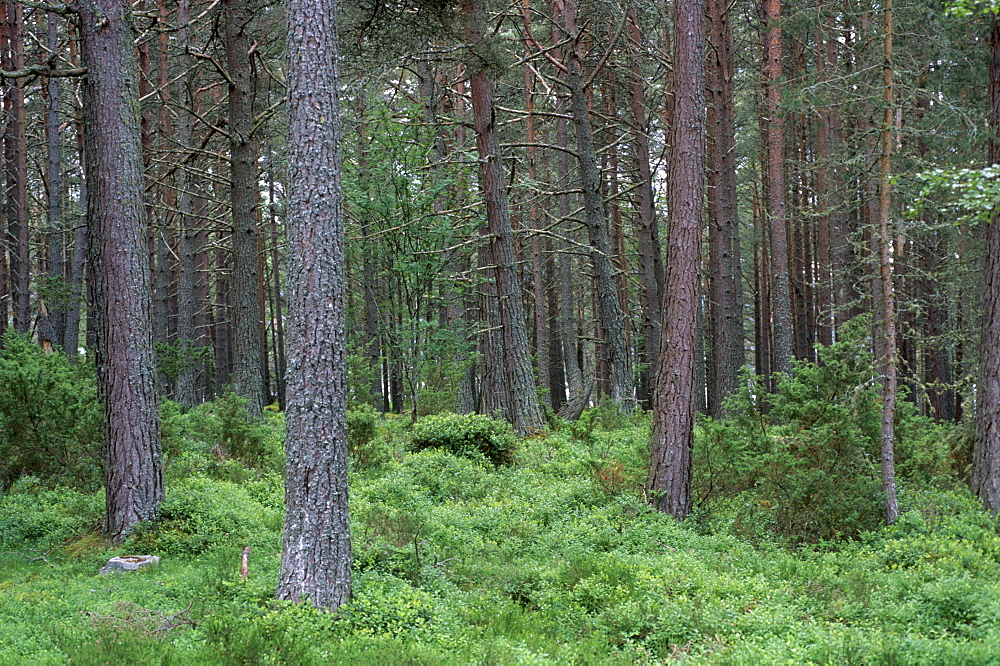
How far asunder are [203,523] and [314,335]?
3499mm

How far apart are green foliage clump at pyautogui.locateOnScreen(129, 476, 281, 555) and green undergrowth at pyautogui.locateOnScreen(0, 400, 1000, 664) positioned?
2 centimetres

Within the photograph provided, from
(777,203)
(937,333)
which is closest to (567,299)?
(777,203)

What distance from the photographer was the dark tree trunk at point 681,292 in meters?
9.66

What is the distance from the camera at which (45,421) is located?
31.2 feet

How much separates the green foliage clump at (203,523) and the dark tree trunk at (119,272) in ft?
0.75

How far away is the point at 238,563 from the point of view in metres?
7.53

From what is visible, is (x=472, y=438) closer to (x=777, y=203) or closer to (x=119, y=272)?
(x=119, y=272)

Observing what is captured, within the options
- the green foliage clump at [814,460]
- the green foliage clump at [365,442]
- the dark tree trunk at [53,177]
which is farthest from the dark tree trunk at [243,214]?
the green foliage clump at [814,460]

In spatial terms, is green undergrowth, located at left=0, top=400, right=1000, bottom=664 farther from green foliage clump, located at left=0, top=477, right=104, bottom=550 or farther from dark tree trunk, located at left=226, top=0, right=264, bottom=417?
dark tree trunk, located at left=226, top=0, right=264, bottom=417

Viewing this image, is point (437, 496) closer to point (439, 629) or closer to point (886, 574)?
point (439, 629)

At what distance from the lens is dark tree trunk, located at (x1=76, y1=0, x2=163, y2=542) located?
830 cm

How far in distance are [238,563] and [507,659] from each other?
3177mm

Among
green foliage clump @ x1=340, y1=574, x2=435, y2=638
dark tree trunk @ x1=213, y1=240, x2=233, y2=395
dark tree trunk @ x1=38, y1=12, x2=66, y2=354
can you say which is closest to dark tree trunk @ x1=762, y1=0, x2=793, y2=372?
green foliage clump @ x1=340, y1=574, x2=435, y2=638

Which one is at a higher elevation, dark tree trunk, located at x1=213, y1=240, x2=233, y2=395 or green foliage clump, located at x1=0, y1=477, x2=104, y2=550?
dark tree trunk, located at x1=213, y1=240, x2=233, y2=395
